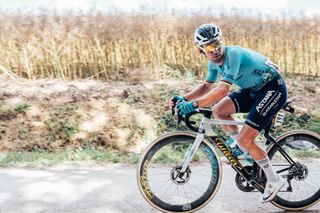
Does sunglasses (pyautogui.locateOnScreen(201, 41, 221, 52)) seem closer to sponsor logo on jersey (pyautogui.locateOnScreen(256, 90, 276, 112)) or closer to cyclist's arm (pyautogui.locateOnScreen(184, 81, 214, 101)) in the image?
cyclist's arm (pyautogui.locateOnScreen(184, 81, 214, 101))

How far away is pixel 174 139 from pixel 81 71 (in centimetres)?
639

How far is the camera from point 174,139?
445 cm

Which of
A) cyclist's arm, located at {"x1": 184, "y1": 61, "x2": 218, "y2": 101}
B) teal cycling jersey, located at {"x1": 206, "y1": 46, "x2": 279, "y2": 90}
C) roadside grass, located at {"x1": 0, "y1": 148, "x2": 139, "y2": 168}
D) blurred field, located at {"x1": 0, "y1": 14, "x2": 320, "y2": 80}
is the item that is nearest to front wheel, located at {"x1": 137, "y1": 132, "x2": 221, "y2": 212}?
cyclist's arm, located at {"x1": 184, "y1": 61, "x2": 218, "y2": 101}

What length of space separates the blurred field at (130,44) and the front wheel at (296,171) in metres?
5.89

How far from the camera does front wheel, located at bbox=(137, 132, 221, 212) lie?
176 inches

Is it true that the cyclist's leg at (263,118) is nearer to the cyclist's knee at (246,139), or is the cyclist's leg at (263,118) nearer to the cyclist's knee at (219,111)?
the cyclist's knee at (246,139)

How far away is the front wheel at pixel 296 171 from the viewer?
4.70 m

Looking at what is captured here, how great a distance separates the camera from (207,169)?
462cm

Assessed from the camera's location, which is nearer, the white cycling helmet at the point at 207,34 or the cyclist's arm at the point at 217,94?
the cyclist's arm at the point at 217,94

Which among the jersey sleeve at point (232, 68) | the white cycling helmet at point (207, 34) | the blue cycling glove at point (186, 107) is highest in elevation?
the white cycling helmet at point (207, 34)

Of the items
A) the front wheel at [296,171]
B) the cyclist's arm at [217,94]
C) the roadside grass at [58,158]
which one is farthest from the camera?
the roadside grass at [58,158]

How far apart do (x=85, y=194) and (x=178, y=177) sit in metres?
1.23

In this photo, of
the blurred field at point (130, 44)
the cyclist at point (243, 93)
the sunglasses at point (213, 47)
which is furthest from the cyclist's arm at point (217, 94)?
the blurred field at point (130, 44)

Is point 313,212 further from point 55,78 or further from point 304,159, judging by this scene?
point 55,78
